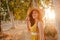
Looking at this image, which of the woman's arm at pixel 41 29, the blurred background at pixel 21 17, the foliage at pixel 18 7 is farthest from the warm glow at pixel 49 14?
Answer: the foliage at pixel 18 7

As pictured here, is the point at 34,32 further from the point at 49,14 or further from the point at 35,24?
the point at 49,14

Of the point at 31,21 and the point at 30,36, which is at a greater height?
the point at 31,21

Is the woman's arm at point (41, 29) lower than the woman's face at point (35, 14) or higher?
lower

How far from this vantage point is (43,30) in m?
1.78

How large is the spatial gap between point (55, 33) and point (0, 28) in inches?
22.8

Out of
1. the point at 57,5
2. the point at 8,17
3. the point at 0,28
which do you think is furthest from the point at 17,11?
the point at 57,5

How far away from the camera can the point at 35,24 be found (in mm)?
1791

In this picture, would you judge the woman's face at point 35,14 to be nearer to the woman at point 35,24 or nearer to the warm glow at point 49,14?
the woman at point 35,24

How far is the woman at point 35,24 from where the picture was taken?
1770 mm

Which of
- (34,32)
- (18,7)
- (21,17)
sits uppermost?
(18,7)

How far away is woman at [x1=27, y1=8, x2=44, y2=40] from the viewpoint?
5.81 feet

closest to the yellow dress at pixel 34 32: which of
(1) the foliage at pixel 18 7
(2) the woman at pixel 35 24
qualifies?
(2) the woman at pixel 35 24

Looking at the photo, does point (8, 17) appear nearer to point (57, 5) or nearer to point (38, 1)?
point (38, 1)

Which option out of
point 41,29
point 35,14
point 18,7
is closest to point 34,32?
point 41,29
